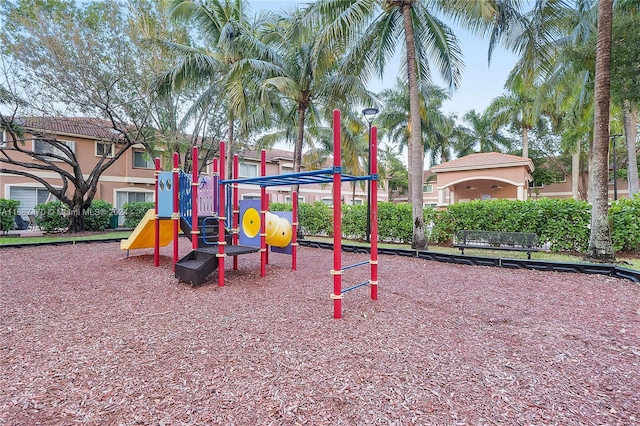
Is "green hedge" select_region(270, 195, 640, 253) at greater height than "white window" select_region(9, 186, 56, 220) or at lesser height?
lesser

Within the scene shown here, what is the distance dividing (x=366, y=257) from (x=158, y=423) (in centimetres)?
759

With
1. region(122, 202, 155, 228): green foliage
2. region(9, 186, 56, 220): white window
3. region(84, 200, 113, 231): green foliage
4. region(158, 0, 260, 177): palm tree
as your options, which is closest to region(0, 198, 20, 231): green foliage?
region(84, 200, 113, 231): green foliage

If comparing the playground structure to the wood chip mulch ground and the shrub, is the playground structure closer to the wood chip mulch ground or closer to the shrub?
the wood chip mulch ground

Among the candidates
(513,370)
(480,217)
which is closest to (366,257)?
(480,217)

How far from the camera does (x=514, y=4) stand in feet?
31.9

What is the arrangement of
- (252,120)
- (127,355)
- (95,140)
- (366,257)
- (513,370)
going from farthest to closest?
(95,140) < (252,120) < (366,257) < (127,355) < (513,370)

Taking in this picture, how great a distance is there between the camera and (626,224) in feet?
28.2

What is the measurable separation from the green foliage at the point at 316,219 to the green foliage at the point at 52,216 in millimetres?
11681

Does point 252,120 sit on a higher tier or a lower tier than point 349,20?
lower

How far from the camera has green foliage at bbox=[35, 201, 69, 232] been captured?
1521 cm

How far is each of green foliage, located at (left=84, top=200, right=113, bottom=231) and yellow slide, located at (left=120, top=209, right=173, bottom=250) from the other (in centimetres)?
994

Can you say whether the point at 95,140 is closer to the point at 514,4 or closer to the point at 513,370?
the point at 514,4

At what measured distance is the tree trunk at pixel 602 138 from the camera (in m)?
7.52

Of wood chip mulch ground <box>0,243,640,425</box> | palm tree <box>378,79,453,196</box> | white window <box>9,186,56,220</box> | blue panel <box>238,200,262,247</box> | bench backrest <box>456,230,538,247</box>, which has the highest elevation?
palm tree <box>378,79,453,196</box>
